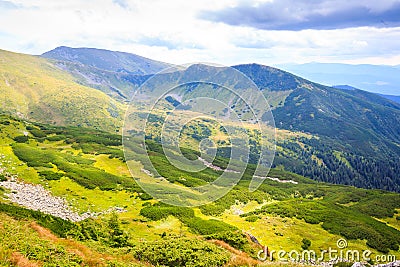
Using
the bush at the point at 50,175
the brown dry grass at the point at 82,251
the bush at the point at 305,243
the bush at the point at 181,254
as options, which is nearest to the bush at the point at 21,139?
the bush at the point at 50,175

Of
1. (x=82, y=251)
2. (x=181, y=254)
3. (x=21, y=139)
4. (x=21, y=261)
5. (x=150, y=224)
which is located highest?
(x=21, y=261)

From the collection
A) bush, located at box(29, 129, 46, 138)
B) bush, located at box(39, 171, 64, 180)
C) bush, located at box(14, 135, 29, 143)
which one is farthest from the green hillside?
bush, located at box(29, 129, 46, 138)

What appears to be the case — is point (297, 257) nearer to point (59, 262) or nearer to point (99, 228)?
point (99, 228)

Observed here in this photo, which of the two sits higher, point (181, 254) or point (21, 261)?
point (21, 261)

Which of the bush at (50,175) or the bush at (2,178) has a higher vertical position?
the bush at (2,178)

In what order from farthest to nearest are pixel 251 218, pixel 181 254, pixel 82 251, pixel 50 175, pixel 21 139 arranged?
pixel 21 139
pixel 50 175
pixel 251 218
pixel 181 254
pixel 82 251

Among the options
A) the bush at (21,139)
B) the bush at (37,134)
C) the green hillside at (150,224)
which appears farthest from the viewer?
the bush at (37,134)

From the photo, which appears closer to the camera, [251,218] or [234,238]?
[234,238]

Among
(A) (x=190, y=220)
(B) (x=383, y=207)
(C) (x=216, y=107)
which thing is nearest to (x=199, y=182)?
(A) (x=190, y=220)

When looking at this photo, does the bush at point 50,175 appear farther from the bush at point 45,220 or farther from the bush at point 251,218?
the bush at point 251,218

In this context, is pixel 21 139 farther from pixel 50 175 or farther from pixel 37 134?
pixel 50 175

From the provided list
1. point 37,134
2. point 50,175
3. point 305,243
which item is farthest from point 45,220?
point 37,134
